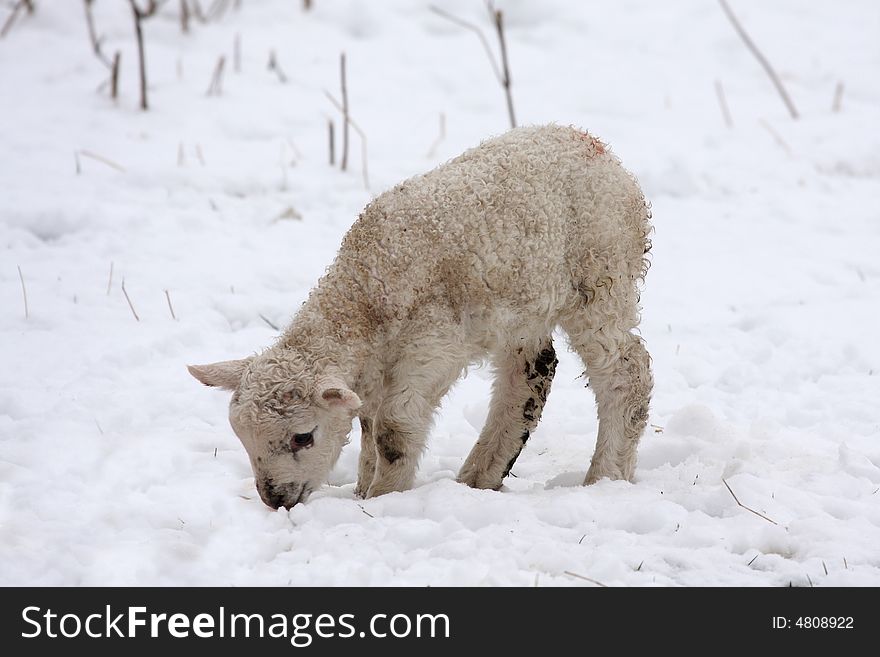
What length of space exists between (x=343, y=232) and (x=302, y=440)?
3.95 meters

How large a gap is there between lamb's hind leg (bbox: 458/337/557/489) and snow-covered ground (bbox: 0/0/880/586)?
0.18 metres

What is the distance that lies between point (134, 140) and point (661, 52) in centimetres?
686

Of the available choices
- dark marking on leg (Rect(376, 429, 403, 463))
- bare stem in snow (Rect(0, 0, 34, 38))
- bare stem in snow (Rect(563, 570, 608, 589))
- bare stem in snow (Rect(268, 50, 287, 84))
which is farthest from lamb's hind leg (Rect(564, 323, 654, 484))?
bare stem in snow (Rect(0, 0, 34, 38))

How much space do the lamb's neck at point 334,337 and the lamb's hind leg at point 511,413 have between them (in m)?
0.96

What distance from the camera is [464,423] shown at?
6.00 meters

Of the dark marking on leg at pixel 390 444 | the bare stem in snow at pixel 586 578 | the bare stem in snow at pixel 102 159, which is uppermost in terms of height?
the bare stem in snow at pixel 586 578

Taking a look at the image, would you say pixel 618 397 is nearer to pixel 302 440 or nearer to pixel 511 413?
pixel 511 413

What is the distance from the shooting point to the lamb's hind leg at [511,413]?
17.1 ft

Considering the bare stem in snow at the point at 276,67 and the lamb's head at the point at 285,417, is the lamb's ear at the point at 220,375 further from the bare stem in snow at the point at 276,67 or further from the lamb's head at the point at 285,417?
the bare stem in snow at the point at 276,67

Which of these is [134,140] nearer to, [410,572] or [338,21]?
[338,21]

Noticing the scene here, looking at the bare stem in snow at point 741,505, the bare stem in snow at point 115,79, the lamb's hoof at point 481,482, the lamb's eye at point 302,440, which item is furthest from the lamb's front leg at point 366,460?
the bare stem in snow at point 115,79

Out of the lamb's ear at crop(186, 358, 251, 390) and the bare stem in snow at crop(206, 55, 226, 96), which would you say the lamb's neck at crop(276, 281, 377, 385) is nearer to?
the lamb's ear at crop(186, 358, 251, 390)

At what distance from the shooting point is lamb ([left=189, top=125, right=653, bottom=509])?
176 inches

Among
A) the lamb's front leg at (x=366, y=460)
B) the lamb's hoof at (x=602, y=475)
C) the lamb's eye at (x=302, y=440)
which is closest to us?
the lamb's eye at (x=302, y=440)
